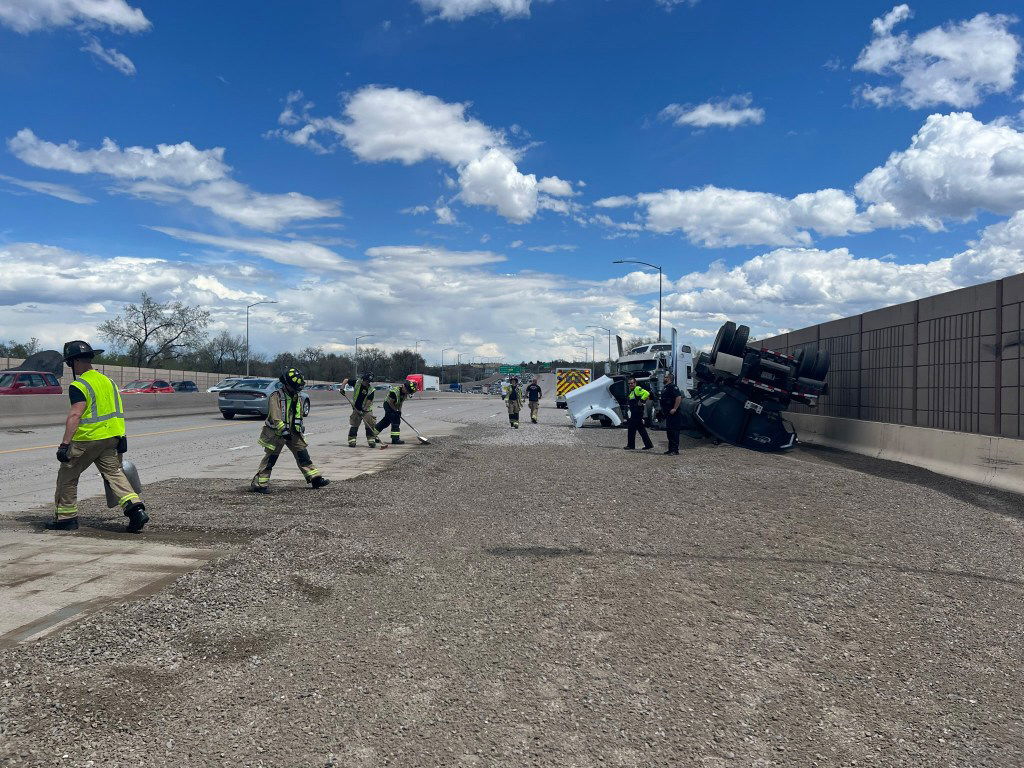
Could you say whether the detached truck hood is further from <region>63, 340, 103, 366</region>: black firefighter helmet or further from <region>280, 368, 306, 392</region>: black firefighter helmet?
<region>63, 340, 103, 366</region>: black firefighter helmet

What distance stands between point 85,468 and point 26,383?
2199cm

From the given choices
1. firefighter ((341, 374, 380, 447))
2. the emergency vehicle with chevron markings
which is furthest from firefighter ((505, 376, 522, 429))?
the emergency vehicle with chevron markings

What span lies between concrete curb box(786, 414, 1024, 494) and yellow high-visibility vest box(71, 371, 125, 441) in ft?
37.2

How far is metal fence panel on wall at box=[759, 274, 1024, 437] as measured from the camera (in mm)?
11531

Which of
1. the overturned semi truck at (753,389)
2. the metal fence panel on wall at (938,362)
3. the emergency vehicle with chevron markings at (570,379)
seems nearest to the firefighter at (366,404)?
the overturned semi truck at (753,389)

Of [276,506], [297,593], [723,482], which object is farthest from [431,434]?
[297,593]

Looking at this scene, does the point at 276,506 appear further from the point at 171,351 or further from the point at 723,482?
the point at 171,351

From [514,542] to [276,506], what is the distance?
3.34 meters

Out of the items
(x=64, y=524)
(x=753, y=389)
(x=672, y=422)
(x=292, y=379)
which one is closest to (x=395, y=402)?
(x=672, y=422)

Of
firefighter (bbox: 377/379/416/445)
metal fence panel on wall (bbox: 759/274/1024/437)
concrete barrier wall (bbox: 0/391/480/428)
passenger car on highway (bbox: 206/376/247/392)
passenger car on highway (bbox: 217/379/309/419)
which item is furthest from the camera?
passenger car on highway (bbox: 206/376/247/392)

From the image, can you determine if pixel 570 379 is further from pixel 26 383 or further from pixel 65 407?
pixel 26 383

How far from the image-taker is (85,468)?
7402 millimetres

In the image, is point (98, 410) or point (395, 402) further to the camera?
point (395, 402)

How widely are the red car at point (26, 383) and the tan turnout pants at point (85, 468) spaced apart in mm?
21074
